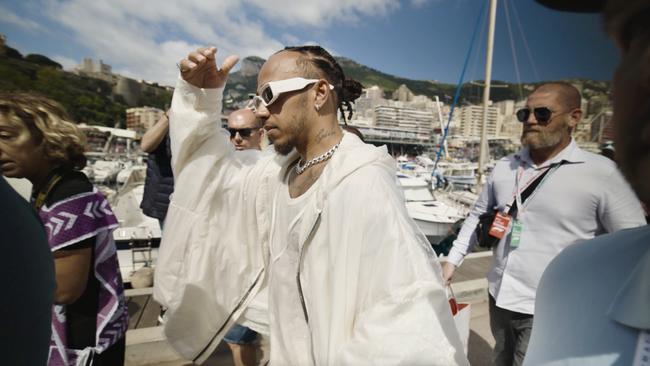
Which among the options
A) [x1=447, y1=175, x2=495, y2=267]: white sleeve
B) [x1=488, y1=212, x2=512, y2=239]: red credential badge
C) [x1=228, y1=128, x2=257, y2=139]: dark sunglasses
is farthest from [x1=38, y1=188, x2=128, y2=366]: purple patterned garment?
[x1=488, y1=212, x2=512, y2=239]: red credential badge

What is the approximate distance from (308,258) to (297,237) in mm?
182

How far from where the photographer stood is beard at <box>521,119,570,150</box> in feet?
7.13

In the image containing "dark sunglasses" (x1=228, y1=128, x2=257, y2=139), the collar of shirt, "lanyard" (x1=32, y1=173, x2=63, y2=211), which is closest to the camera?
"lanyard" (x1=32, y1=173, x2=63, y2=211)

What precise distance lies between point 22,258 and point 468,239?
2787mm

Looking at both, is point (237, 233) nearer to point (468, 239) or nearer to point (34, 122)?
point (34, 122)

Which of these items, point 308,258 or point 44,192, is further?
point 44,192

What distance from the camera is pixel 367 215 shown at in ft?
3.62

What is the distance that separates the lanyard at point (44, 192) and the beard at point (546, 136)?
3015 millimetres

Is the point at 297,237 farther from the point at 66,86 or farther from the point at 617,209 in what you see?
the point at 66,86

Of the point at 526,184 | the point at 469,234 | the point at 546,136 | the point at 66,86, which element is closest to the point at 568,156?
the point at 546,136

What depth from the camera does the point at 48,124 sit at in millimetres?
1729

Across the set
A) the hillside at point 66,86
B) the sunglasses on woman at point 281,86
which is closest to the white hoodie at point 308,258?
the sunglasses on woman at point 281,86

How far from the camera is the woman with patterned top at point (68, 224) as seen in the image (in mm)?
1580

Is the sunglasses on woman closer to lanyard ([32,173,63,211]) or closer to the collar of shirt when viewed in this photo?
lanyard ([32,173,63,211])
